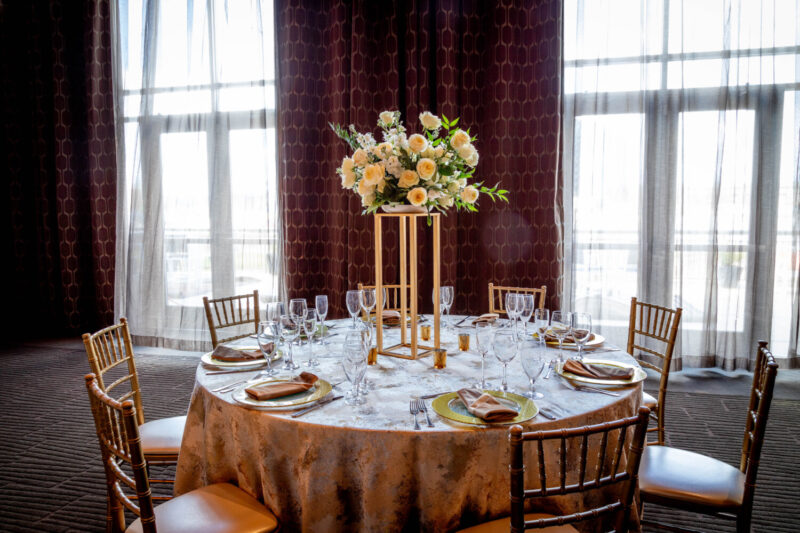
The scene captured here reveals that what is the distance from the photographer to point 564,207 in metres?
4.58

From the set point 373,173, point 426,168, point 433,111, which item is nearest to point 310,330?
point 373,173

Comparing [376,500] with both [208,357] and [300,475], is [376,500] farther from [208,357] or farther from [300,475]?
[208,357]

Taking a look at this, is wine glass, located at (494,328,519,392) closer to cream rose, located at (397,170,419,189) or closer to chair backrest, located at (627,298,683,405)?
cream rose, located at (397,170,419,189)

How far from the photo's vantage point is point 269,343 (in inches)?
74.1

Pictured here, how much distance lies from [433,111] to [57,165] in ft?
13.5

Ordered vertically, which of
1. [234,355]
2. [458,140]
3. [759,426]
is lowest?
[759,426]

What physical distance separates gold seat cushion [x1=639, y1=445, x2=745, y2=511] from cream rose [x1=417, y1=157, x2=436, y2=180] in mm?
1283

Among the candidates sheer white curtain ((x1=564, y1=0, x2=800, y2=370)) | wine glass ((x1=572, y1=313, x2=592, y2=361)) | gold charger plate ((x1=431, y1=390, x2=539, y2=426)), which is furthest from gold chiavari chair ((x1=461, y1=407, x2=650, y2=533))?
sheer white curtain ((x1=564, y1=0, x2=800, y2=370))

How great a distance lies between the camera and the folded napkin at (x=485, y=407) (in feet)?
4.86

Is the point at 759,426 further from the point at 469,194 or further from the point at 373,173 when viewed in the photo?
the point at 373,173

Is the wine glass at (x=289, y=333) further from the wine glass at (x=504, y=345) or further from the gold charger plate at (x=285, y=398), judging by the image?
the wine glass at (x=504, y=345)

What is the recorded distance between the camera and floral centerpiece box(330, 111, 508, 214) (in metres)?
1.96

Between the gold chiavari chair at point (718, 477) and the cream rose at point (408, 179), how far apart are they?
51.0 inches

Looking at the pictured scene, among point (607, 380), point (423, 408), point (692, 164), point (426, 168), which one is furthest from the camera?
point (692, 164)
